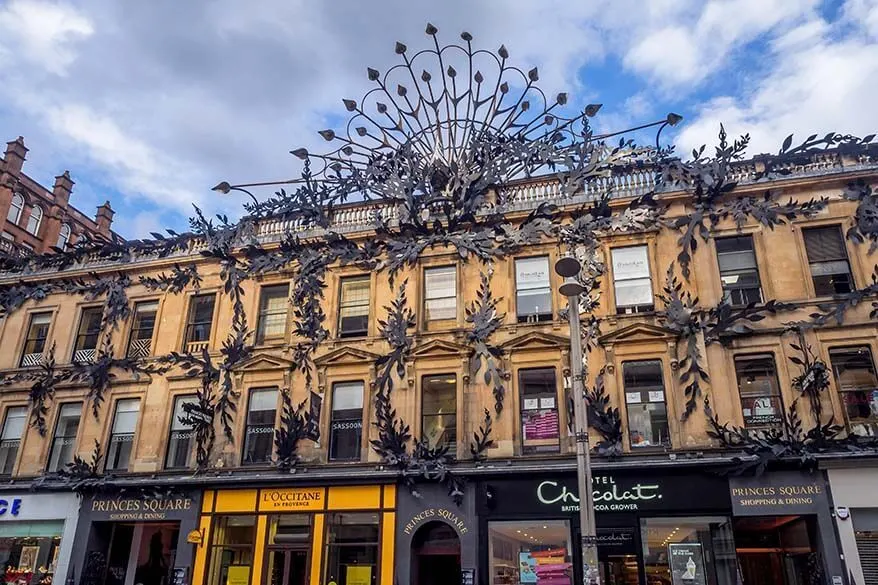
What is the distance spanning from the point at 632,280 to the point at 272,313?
37.0 feet

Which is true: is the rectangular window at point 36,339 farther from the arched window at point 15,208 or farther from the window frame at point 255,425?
the arched window at point 15,208

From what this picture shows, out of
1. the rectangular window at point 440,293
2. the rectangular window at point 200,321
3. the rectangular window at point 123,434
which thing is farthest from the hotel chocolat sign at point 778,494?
the rectangular window at point 123,434

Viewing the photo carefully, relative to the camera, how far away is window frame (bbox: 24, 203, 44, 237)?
4312 cm

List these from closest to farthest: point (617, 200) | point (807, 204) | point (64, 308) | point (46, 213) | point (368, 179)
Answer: point (807, 204)
point (617, 200)
point (368, 179)
point (64, 308)
point (46, 213)

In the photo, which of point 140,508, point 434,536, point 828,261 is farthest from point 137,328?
point 828,261

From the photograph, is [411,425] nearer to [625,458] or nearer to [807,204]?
[625,458]

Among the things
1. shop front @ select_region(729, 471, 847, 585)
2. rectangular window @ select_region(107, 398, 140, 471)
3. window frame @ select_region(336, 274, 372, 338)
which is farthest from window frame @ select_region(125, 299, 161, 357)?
shop front @ select_region(729, 471, 847, 585)

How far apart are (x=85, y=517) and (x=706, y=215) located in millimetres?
20532

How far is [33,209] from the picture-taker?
1721 inches

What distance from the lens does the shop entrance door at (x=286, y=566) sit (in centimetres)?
1811

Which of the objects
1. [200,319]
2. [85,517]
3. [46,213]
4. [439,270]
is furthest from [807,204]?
[46,213]

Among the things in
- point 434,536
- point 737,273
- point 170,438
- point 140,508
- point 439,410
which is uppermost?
→ point 737,273

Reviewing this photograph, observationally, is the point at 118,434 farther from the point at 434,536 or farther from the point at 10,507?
the point at 434,536

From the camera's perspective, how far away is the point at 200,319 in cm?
2241
